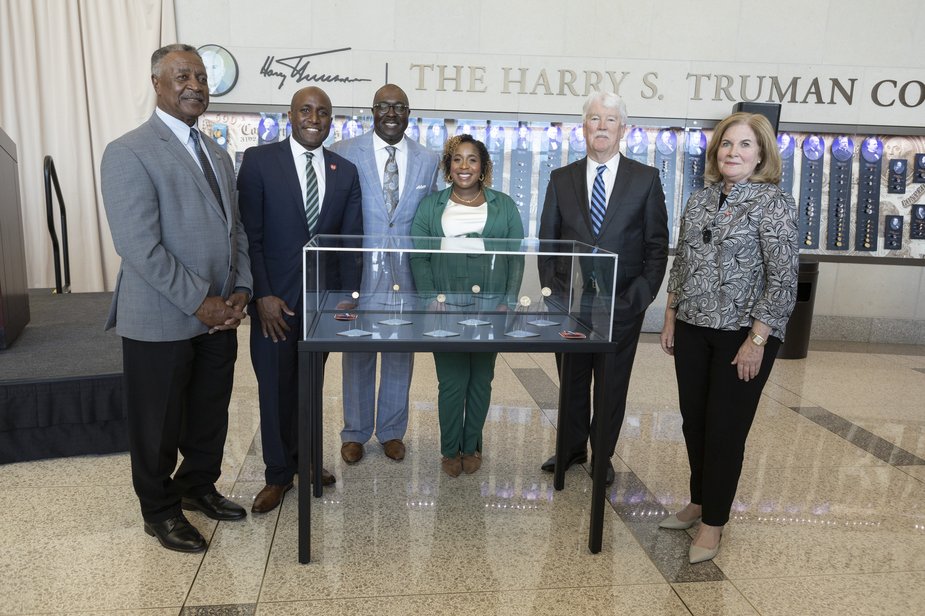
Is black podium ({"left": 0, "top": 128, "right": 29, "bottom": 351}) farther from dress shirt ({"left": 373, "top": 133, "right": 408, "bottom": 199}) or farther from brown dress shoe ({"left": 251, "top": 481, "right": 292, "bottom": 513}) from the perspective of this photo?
dress shirt ({"left": 373, "top": 133, "right": 408, "bottom": 199})

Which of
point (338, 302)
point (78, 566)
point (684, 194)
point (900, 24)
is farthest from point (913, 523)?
point (900, 24)

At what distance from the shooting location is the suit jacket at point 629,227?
313 cm

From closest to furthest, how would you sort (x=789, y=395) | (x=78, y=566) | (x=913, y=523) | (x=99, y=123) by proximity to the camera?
(x=78, y=566) < (x=913, y=523) < (x=789, y=395) < (x=99, y=123)

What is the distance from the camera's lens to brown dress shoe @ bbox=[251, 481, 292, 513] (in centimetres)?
295

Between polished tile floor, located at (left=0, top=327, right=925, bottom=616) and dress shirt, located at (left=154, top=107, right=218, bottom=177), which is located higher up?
dress shirt, located at (left=154, top=107, right=218, bottom=177)

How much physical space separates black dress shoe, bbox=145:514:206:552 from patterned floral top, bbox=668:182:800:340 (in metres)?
2.01

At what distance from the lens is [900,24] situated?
21.9 ft

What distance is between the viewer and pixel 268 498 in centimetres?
298

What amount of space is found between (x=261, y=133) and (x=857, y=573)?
19.0ft

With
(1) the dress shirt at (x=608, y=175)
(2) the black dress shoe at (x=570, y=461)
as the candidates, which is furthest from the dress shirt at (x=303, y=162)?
(2) the black dress shoe at (x=570, y=461)

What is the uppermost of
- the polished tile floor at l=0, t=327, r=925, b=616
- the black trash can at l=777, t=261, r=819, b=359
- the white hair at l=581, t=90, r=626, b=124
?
the white hair at l=581, t=90, r=626, b=124

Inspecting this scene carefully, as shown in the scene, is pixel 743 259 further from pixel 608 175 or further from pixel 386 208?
pixel 386 208

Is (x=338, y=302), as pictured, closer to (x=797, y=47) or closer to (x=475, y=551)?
(x=475, y=551)
